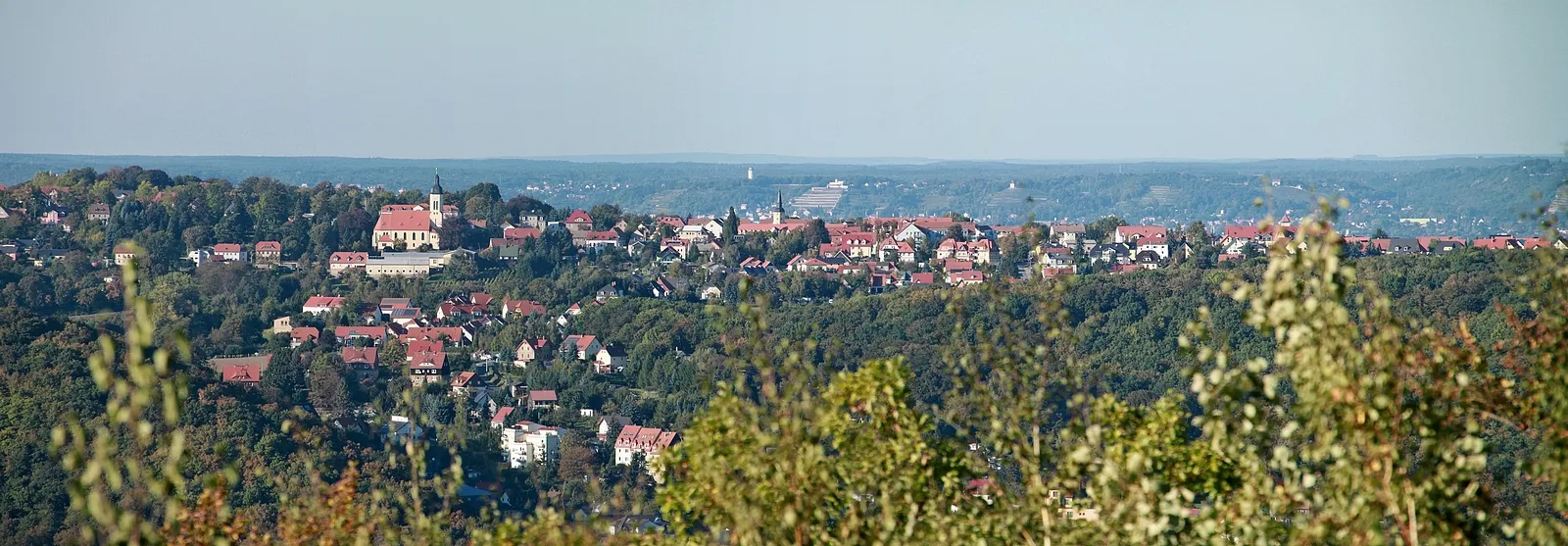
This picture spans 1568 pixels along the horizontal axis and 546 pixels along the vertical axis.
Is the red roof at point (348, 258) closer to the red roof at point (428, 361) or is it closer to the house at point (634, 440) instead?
the red roof at point (428, 361)

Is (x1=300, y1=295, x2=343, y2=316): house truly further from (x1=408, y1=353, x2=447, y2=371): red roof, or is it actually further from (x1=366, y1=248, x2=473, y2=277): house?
(x1=408, y1=353, x2=447, y2=371): red roof

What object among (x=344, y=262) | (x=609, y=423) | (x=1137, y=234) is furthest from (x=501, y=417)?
(x=1137, y=234)

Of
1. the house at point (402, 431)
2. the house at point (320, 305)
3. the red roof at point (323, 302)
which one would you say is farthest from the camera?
the red roof at point (323, 302)

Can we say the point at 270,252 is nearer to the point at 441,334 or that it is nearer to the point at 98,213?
the point at 98,213

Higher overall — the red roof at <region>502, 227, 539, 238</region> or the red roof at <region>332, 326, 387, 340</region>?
the red roof at <region>502, 227, 539, 238</region>

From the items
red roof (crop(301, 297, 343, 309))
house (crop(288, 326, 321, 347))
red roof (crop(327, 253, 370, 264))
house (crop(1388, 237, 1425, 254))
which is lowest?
house (crop(288, 326, 321, 347))

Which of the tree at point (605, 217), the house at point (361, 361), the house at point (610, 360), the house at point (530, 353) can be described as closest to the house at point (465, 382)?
the house at point (361, 361)

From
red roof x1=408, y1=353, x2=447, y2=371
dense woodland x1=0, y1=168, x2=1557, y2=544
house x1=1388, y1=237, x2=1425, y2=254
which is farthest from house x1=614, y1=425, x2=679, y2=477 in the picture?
house x1=1388, y1=237, x2=1425, y2=254
